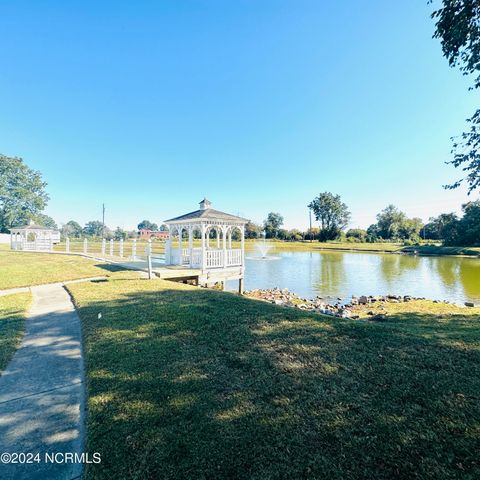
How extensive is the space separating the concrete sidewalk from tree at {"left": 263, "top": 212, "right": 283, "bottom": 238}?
63.2 m

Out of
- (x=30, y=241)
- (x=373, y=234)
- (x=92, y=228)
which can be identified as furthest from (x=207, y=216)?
(x=92, y=228)

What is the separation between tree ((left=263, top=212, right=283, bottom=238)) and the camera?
66938mm

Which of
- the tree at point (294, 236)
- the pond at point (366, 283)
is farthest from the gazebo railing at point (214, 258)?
the tree at point (294, 236)

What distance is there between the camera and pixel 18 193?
126 ft

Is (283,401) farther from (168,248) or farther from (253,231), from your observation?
(253,231)

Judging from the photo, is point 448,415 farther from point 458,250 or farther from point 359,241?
point 359,241

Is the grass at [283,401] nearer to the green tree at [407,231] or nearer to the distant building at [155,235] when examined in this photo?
the distant building at [155,235]

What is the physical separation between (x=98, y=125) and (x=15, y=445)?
2291 cm

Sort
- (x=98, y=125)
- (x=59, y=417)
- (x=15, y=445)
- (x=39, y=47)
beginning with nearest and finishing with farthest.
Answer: (x=15, y=445)
(x=59, y=417)
(x=39, y=47)
(x=98, y=125)

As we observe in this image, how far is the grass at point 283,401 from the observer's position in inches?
71.9

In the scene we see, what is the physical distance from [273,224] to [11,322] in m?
66.9

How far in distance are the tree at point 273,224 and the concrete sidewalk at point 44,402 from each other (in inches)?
2487

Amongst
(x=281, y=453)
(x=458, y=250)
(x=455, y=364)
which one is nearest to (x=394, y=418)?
(x=281, y=453)

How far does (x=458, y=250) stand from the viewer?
36.8m
